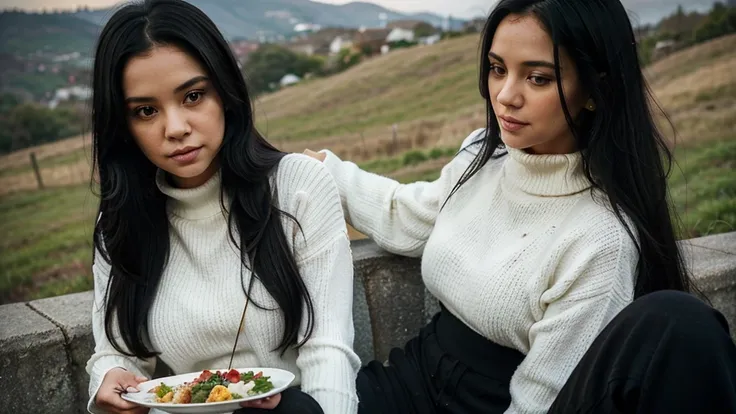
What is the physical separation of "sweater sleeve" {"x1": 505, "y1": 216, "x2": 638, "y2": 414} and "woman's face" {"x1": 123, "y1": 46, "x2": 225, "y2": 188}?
38.9 inches

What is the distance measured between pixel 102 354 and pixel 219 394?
660 millimetres

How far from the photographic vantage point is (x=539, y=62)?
7.20 feet

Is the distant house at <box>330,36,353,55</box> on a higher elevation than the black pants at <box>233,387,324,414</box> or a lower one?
higher

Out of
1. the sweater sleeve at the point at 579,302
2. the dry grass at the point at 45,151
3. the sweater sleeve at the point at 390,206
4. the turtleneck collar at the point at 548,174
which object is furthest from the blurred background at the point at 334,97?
the sweater sleeve at the point at 579,302

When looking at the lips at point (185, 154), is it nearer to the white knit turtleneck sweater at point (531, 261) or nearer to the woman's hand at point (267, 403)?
the woman's hand at point (267, 403)

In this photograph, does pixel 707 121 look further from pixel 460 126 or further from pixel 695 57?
pixel 460 126

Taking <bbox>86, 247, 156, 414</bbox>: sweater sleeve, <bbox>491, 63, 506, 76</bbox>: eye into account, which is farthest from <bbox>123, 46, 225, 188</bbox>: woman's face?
<bbox>491, 63, 506, 76</bbox>: eye

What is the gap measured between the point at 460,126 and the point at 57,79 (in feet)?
6.03

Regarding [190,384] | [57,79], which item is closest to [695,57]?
[57,79]

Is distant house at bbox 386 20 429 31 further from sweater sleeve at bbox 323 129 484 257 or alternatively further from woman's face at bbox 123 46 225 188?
woman's face at bbox 123 46 225 188

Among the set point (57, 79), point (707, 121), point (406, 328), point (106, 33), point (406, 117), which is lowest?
point (406, 328)

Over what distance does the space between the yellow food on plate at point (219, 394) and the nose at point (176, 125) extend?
0.67 metres

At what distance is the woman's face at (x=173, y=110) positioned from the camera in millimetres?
2234

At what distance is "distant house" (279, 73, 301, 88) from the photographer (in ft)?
13.0
